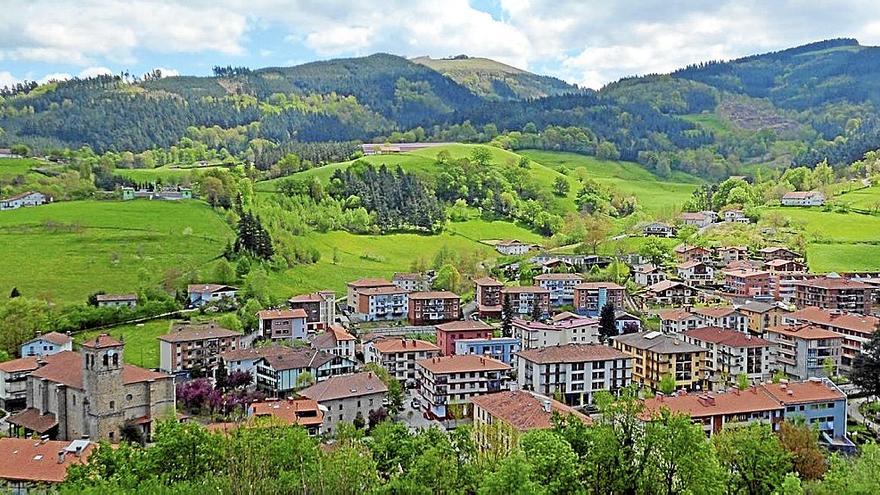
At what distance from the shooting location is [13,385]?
41062 millimetres

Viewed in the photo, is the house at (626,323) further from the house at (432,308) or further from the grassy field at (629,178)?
the grassy field at (629,178)

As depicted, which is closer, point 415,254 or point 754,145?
point 415,254

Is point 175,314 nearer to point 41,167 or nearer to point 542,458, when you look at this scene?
point 542,458

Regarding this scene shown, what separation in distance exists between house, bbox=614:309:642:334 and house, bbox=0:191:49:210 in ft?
192

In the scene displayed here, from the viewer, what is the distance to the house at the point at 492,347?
4781 centimetres

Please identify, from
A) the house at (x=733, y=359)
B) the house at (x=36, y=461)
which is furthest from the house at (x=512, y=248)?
the house at (x=36, y=461)

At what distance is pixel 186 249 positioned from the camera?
6725 cm

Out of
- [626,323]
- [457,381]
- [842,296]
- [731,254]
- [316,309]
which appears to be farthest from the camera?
[731,254]

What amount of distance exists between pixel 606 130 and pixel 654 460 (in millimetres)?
149528

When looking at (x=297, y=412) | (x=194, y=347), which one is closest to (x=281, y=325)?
(x=194, y=347)

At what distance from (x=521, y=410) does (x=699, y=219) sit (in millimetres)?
58619

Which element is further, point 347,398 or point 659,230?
point 659,230

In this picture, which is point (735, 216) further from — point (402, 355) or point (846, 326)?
point (402, 355)

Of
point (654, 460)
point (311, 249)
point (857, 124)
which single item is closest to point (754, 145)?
point (857, 124)
